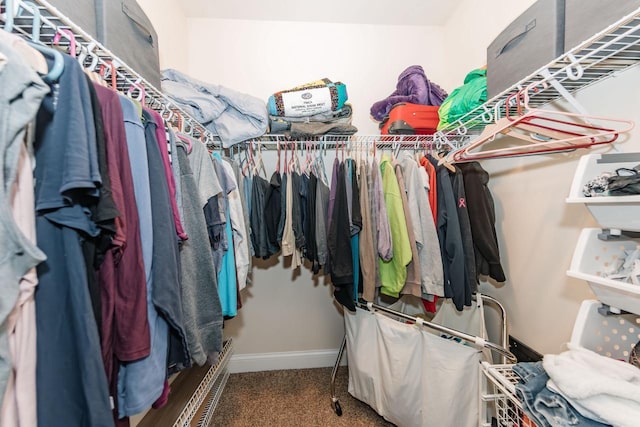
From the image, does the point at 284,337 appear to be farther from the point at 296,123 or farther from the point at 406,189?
the point at 296,123

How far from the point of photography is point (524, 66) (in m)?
0.94

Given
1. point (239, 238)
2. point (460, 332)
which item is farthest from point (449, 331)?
point (239, 238)

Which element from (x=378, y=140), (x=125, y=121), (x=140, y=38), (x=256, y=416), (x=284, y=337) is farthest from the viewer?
Result: (x=284, y=337)

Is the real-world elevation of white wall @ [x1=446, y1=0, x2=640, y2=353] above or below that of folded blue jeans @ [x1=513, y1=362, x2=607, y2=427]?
above

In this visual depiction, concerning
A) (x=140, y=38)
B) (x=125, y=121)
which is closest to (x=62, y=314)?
(x=125, y=121)

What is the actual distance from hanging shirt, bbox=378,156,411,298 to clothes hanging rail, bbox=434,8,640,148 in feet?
1.77

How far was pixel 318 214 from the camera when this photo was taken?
4.62 ft

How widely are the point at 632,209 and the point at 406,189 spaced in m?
0.81

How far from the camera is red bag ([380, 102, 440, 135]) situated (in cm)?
157

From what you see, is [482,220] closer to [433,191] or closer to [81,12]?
[433,191]

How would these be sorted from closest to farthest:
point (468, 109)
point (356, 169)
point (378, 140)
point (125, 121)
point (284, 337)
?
1. point (125, 121)
2. point (468, 109)
3. point (356, 169)
4. point (378, 140)
5. point (284, 337)

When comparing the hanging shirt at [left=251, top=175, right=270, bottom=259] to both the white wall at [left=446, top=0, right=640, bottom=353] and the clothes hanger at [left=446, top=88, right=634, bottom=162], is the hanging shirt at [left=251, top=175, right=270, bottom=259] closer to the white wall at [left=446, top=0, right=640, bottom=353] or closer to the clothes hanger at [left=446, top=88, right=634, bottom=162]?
the clothes hanger at [left=446, top=88, right=634, bottom=162]

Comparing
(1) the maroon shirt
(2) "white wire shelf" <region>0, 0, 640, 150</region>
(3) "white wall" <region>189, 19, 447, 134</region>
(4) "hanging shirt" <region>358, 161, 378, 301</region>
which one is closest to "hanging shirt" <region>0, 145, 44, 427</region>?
(1) the maroon shirt

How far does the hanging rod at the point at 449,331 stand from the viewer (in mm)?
985
